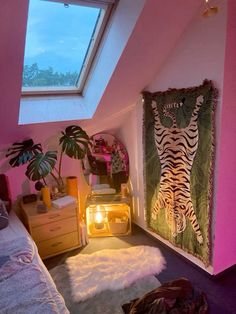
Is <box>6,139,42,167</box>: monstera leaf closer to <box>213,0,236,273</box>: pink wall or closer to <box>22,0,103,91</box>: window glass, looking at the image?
<box>22,0,103,91</box>: window glass

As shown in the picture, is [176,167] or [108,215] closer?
[176,167]

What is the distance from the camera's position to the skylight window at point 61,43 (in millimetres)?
1962

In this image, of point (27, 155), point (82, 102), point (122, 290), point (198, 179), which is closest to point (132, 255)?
point (122, 290)

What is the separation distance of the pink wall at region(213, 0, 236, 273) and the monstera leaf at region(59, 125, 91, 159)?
1290 mm

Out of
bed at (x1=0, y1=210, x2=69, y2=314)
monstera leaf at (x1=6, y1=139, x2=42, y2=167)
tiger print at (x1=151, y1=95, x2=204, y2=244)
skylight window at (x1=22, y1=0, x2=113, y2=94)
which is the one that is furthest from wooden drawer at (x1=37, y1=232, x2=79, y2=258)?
skylight window at (x1=22, y1=0, x2=113, y2=94)

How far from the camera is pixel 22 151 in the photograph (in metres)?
2.46

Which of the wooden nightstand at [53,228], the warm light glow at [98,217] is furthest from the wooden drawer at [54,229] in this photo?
the warm light glow at [98,217]

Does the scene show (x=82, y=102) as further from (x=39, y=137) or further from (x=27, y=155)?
(x=27, y=155)

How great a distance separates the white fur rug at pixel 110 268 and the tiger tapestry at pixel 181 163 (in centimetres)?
29

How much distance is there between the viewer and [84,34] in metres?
2.21

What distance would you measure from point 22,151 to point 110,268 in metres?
1.39

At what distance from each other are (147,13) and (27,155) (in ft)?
5.21

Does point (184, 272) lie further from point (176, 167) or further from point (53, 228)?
point (53, 228)

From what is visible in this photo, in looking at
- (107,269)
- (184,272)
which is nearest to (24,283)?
(107,269)
